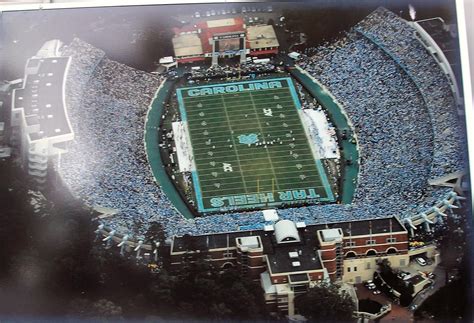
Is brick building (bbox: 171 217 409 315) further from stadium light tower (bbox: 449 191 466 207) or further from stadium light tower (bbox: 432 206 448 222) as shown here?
stadium light tower (bbox: 449 191 466 207)

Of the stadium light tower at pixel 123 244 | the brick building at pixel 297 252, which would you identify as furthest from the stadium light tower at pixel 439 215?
the stadium light tower at pixel 123 244

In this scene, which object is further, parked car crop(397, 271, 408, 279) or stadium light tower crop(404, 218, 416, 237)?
stadium light tower crop(404, 218, 416, 237)

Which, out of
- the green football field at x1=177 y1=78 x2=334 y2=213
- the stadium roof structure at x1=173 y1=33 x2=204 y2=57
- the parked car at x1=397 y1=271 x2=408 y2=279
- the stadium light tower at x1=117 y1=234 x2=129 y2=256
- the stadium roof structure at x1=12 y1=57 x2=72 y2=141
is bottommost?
the parked car at x1=397 y1=271 x2=408 y2=279

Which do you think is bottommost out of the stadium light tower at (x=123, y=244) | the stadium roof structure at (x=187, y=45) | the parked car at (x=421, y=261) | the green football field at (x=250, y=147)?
the parked car at (x=421, y=261)

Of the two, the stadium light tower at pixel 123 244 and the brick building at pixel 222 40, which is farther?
the brick building at pixel 222 40

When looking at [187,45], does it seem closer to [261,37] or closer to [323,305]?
[261,37]

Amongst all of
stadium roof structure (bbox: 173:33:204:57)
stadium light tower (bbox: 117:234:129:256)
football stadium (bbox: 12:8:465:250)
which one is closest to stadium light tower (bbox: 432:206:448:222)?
football stadium (bbox: 12:8:465:250)

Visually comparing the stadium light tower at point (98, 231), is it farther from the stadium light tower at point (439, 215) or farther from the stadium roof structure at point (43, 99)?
the stadium light tower at point (439, 215)
